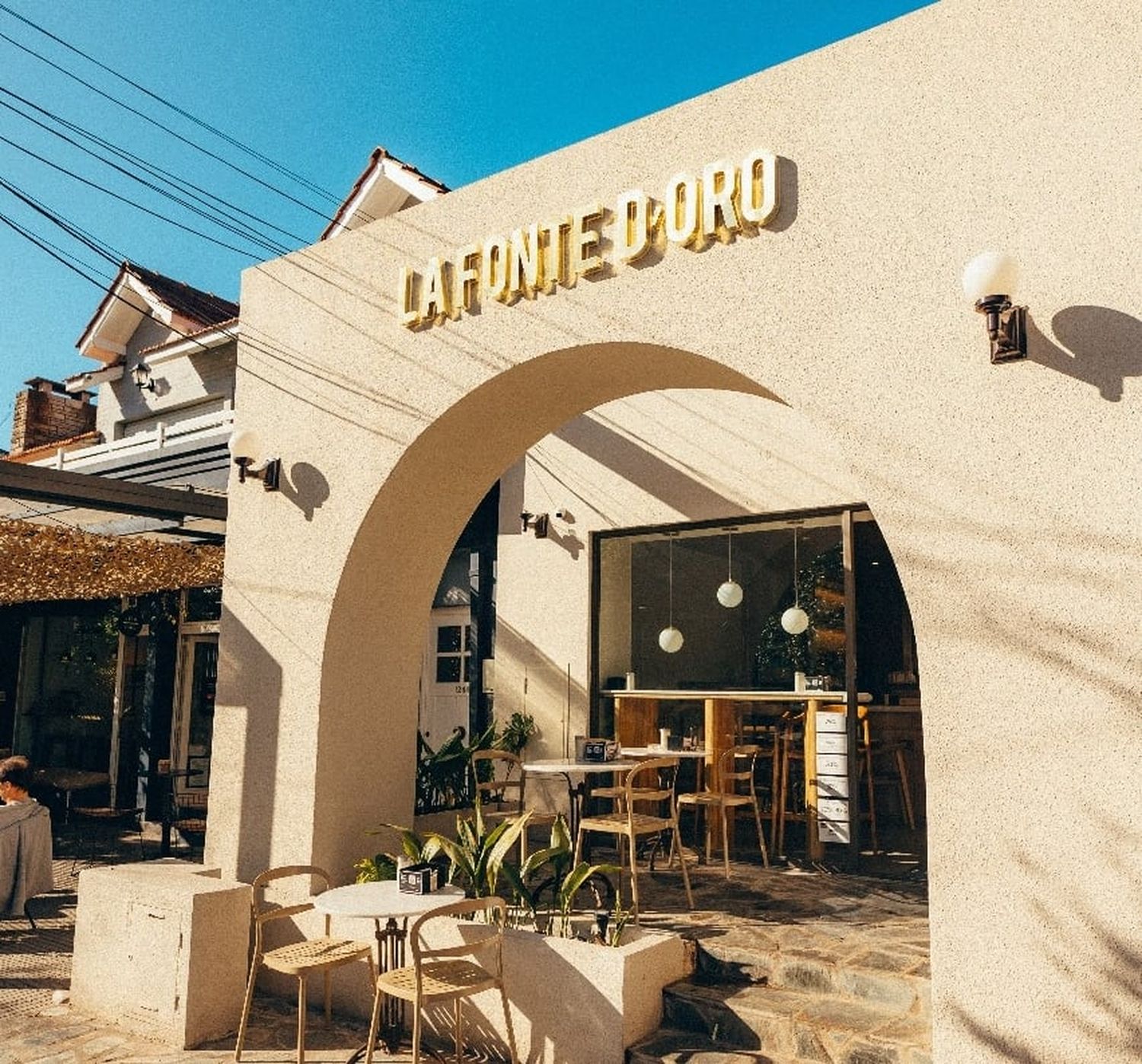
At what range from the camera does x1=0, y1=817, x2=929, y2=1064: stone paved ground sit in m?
5.44

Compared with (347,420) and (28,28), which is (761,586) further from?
(28,28)

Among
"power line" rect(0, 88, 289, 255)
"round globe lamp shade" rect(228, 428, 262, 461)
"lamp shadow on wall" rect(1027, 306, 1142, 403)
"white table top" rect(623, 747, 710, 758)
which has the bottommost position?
"white table top" rect(623, 747, 710, 758)

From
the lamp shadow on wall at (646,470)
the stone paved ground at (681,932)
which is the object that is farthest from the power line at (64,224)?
the stone paved ground at (681,932)

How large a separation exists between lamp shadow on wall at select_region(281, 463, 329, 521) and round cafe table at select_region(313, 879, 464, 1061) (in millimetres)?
2460

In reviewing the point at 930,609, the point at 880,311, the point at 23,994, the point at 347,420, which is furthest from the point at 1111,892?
the point at 23,994

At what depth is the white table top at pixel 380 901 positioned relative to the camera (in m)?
4.96

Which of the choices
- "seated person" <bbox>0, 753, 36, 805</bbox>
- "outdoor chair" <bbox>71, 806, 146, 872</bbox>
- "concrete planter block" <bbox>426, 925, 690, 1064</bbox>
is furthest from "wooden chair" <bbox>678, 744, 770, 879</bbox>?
"outdoor chair" <bbox>71, 806, 146, 872</bbox>

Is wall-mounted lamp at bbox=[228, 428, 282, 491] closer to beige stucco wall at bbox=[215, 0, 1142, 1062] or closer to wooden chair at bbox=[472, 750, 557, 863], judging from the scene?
beige stucco wall at bbox=[215, 0, 1142, 1062]

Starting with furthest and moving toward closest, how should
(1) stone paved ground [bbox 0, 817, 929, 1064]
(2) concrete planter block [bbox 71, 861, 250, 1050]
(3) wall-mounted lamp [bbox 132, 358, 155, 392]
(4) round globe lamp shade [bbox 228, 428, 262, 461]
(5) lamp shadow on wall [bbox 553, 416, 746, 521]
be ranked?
(3) wall-mounted lamp [bbox 132, 358, 155, 392], (5) lamp shadow on wall [bbox 553, 416, 746, 521], (4) round globe lamp shade [bbox 228, 428, 262, 461], (2) concrete planter block [bbox 71, 861, 250, 1050], (1) stone paved ground [bbox 0, 817, 929, 1064]

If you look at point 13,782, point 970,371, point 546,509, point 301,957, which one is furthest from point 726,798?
point 13,782

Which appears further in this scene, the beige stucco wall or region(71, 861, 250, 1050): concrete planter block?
region(71, 861, 250, 1050): concrete planter block

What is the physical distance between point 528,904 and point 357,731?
1.71 metres

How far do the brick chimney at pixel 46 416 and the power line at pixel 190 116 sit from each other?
9.76 m

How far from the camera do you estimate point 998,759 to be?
13.0ft
